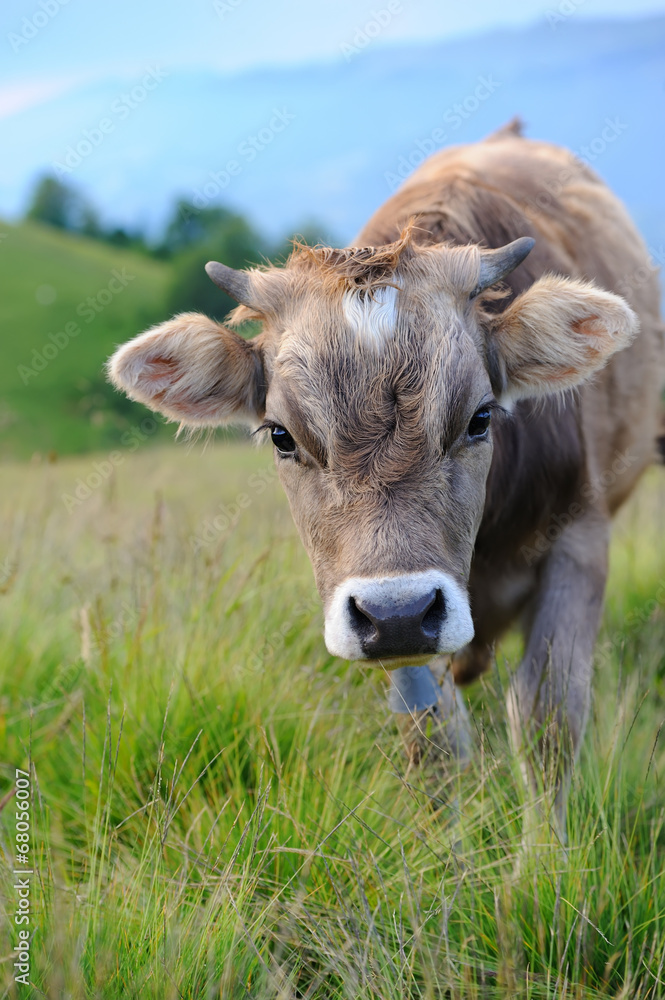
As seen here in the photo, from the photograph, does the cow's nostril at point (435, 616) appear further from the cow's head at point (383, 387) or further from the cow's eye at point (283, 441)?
the cow's eye at point (283, 441)

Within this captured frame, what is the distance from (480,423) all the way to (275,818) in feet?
4.49

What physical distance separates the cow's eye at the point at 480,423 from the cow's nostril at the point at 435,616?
687mm

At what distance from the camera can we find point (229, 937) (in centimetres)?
210

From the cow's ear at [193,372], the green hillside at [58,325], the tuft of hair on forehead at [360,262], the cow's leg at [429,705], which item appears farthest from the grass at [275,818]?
the green hillside at [58,325]

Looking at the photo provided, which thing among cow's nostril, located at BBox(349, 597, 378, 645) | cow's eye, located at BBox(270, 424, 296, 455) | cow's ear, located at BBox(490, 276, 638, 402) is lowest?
cow's nostril, located at BBox(349, 597, 378, 645)

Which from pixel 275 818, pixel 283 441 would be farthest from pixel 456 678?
pixel 283 441

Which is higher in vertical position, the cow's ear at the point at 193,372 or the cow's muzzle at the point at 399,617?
the cow's ear at the point at 193,372

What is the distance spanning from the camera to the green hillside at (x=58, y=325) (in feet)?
143

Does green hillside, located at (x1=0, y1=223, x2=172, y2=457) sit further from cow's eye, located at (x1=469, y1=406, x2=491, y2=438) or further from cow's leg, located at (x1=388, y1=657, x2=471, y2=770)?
cow's eye, located at (x1=469, y1=406, x2=491, y2=438)

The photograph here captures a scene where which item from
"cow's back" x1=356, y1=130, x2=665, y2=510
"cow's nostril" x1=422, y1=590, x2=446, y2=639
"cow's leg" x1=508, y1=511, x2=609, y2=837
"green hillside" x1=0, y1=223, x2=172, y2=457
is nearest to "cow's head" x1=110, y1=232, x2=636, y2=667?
"cow's nostril" x1=422, y1=590, x2=446, y2=639

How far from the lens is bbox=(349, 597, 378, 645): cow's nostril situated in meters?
2.27

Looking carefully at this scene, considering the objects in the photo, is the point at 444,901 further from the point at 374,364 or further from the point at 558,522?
the point at 558,522

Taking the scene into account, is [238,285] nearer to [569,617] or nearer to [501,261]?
[501,261]

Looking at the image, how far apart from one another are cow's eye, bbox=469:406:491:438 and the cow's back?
2.54ft
